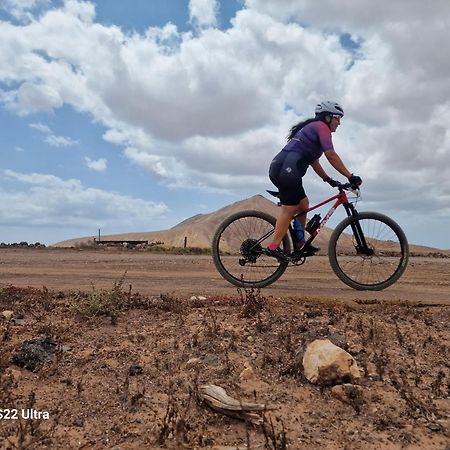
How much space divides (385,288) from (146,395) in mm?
5010

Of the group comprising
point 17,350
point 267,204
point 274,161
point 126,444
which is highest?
point 267,204

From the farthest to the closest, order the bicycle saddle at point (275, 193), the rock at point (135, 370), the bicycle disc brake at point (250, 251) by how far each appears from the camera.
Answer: the bicycle disc brake at point (250, 251) → the bicycle saddle at point (275, 193) → the rock at point (135, 370)

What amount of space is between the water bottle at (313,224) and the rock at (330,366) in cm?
361

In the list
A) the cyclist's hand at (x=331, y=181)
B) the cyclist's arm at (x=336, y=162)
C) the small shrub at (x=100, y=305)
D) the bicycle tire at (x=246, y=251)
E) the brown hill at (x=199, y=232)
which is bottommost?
the small shrub at (x=100, y=305)

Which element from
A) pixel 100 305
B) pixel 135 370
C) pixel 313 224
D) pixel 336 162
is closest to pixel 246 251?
pixel 313 224

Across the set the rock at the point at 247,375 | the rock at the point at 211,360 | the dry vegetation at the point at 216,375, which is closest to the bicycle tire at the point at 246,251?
the dry vegetation at the point at 216,375

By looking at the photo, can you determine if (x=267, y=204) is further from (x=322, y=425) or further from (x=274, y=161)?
(x=322, y=425)

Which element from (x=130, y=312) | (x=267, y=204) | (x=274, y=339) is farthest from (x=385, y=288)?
(x=267, y=204)

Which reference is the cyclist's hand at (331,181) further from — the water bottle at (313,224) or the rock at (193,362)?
the rock at (193,362)

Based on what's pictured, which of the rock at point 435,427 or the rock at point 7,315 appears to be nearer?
the rock at point 435,427

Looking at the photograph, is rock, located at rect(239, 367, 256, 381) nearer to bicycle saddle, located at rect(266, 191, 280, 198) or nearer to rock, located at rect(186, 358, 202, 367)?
rock, located at rect(186, 358, 202, 367)

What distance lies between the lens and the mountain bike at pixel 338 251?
305 inches

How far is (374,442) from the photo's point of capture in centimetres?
351

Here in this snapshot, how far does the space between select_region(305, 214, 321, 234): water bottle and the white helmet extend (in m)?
1.60
